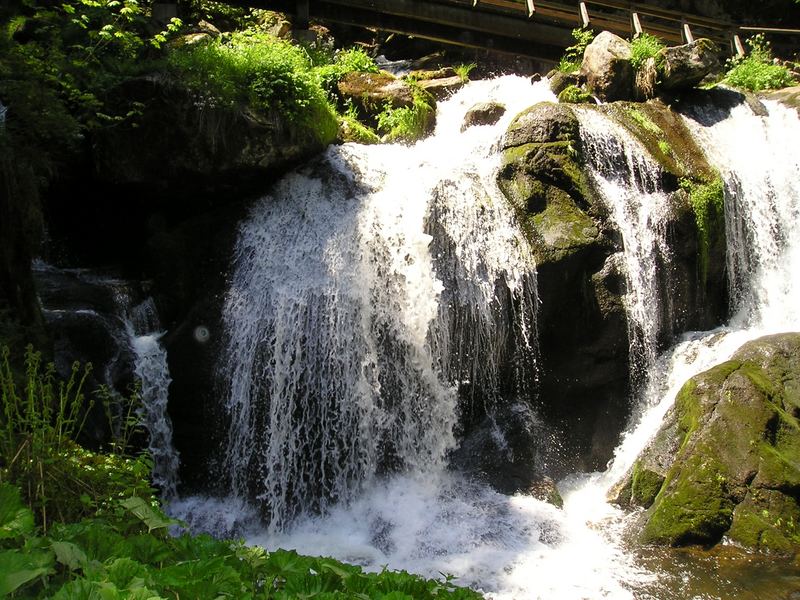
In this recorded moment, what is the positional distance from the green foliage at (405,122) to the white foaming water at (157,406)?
527 cm

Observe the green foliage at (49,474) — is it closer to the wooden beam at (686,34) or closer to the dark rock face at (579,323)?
the dark rock face at (579,323)

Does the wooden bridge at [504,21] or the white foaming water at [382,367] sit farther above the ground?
the wooden bridge at [504,21]

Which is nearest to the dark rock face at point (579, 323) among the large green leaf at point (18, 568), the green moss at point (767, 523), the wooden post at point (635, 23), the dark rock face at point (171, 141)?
the green moss at point (767, 523)

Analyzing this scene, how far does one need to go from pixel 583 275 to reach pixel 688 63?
4.92 meters

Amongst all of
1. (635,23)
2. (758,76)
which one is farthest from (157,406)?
(635,23)

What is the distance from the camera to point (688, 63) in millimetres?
11023

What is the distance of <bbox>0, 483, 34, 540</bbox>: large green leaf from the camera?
2.12m

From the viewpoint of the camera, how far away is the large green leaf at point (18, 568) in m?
1.68

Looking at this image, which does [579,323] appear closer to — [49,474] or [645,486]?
[645,486]

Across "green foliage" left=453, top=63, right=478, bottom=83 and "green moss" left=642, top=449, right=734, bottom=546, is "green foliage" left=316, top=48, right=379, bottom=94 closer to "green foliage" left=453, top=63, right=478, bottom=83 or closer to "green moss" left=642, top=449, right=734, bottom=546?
"green foliage" left=453, top=63, right=478, bottom=83

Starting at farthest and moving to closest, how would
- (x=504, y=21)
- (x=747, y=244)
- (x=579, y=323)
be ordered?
1. (x=504, y=21)
2. (x=747, y=244)
3. (x=579, y=323)

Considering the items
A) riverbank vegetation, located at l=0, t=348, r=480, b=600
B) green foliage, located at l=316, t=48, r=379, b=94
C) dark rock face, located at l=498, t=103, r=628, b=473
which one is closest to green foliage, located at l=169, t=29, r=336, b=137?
green foliage, located at l=316, t=48, r=379, b=94

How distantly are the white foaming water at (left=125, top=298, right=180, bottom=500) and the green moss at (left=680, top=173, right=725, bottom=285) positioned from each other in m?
7.06

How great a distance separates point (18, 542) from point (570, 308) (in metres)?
7.03
